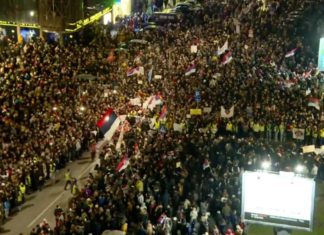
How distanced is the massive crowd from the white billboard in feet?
13.3

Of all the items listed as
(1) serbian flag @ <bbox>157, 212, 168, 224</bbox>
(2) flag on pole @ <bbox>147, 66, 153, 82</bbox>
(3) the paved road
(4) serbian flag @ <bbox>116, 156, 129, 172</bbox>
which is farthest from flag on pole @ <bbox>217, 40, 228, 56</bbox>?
(1) serbian flag @ <bbox>157, 212, 168, 224</bbox>

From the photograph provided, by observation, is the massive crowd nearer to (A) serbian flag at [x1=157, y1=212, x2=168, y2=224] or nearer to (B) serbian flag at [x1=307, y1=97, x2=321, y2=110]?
(A) serbian flag at [x1=157, y1=212, x2=168, y2=224]

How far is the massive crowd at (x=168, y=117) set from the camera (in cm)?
2061

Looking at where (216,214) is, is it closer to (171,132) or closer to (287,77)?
(171,132)

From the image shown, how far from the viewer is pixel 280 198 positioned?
14.5 m

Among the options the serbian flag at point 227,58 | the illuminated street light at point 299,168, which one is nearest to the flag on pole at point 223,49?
the serbian flag at point 227,58

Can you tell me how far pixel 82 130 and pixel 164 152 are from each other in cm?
562

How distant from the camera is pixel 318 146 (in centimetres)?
2597

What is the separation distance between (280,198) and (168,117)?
13288 mm

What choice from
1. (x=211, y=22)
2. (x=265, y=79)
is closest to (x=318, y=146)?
(x=265, y=79)

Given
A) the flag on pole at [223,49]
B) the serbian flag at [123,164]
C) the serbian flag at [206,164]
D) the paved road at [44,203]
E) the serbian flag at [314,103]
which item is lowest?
the paved road at [44,203]

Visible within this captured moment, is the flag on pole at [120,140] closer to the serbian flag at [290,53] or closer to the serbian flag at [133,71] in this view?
the serbian flag at [133,71]

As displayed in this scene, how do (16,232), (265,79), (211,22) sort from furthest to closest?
(211,22), (265,79), (16,232)

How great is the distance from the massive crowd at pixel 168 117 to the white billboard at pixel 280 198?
405cm
